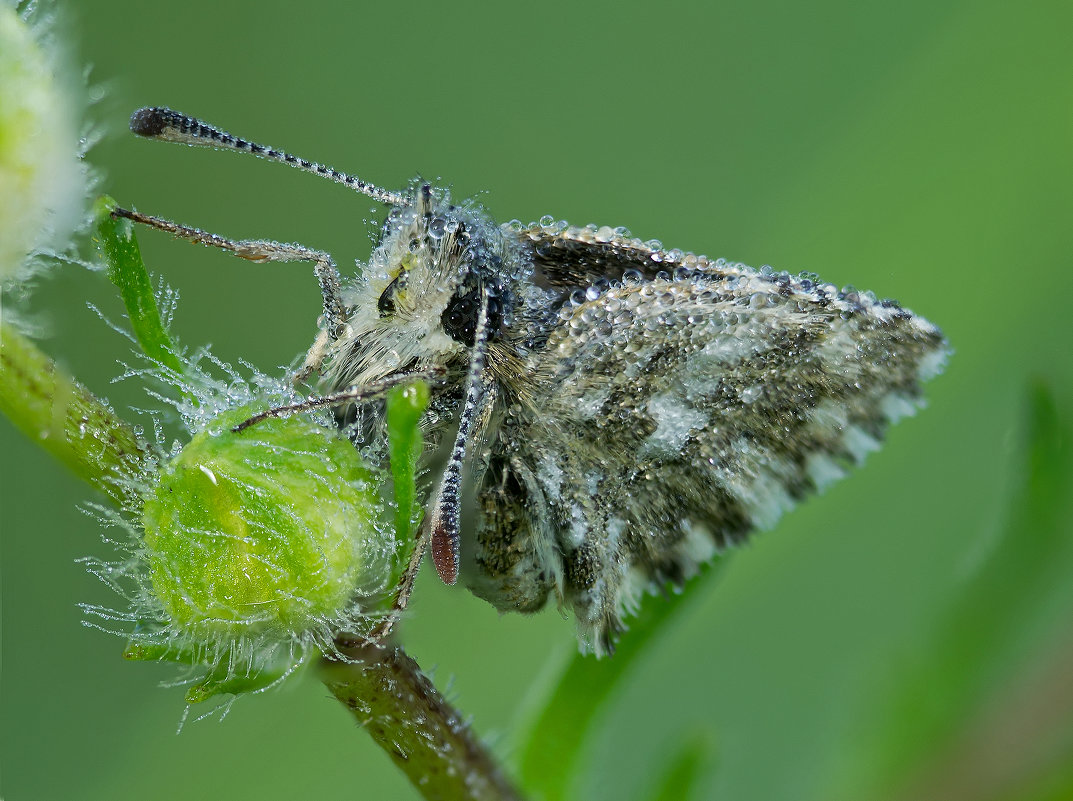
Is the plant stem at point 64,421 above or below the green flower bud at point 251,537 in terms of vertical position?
above

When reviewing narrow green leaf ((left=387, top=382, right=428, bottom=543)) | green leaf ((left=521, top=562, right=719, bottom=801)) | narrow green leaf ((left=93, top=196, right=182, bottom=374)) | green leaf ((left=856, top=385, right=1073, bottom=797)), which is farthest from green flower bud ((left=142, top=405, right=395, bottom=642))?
green leaf ((left=856, top=385, right=1073, bottom=797))

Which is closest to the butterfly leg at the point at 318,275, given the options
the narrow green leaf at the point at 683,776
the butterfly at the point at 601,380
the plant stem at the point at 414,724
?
the butterfly at the point at 601,380

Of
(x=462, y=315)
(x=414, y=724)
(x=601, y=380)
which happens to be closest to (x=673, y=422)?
(x=601, y=380)

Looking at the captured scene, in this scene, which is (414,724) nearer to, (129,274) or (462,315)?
(462,315)

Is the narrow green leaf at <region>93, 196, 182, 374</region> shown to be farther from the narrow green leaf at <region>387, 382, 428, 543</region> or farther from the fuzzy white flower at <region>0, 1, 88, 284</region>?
the narrow green leaf at <region>387, 382, 428, 543</region>

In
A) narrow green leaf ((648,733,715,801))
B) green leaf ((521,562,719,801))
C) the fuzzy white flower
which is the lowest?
narrow green leaf ((648,733,715,801))

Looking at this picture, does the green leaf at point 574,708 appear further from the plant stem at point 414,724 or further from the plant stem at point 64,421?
the plant stem at point 64,421

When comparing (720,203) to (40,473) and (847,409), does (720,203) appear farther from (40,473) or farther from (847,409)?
(40,473)
